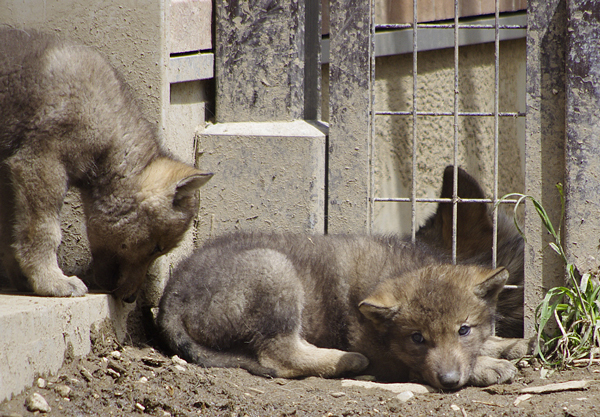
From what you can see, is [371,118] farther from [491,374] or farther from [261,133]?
[491,374]

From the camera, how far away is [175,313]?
12.4 ft

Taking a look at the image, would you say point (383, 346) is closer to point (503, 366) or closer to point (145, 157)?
point (503, 366)

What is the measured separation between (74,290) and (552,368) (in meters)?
2.80

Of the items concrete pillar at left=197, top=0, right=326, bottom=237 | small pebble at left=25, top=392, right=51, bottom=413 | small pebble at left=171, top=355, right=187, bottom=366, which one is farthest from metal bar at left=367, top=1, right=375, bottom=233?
small pebble at left=25, top=392, right=51, bottom=413

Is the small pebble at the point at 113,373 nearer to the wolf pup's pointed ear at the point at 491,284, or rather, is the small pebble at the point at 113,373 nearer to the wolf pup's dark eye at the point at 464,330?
the wolf pup's dark eye at the point at 464,330

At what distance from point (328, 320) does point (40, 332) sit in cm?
174

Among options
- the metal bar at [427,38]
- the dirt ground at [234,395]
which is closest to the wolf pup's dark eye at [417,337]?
the dirt ground at [234,395]

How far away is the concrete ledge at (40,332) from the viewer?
8.80 feet

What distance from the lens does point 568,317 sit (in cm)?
400

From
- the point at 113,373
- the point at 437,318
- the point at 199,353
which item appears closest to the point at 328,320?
the point at 437,318

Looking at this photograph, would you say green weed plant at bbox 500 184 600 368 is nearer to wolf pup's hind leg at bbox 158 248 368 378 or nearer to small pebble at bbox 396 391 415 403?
small pebble at bbox 396 391 415 403

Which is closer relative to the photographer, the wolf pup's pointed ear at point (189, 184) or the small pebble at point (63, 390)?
the small pebble at point (63, 390)

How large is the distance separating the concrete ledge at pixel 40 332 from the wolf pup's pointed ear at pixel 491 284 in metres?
2.17

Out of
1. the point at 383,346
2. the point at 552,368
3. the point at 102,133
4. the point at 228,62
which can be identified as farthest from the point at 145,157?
the point at 552,368
